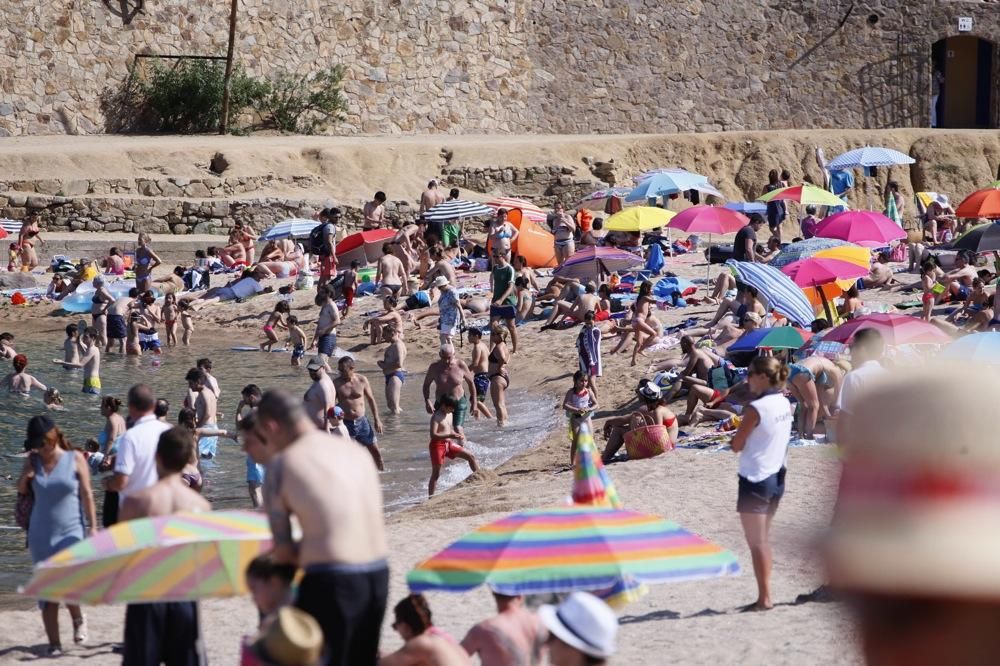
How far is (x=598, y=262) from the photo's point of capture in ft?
71.5

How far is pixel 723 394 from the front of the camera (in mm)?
15062

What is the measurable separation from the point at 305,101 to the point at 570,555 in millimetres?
28007

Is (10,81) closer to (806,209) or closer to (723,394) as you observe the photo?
(806,209)

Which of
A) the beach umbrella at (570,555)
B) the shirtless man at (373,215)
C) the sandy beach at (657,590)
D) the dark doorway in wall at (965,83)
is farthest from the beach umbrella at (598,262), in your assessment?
the dark doorway in wall at (965,83)

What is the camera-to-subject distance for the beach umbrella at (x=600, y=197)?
28.2 metres

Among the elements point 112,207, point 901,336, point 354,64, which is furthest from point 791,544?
point 354,64

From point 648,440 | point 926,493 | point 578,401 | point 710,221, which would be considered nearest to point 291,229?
point 710,221

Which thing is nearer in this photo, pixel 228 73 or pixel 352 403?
pixel 352 403

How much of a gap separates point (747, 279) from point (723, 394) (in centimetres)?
125

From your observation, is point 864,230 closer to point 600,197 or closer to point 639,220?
point 639,220

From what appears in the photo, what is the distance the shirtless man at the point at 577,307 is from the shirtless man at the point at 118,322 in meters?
6.31

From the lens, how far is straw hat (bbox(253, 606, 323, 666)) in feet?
8.13

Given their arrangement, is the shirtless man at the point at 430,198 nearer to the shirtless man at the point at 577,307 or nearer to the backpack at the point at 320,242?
the backpack at the point at 320,242

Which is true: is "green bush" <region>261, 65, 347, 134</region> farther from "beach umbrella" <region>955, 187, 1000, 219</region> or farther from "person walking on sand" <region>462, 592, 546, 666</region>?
"person walking on sand" <region>462, 592, 546, 666</region>
